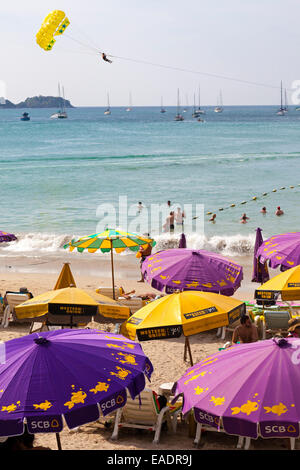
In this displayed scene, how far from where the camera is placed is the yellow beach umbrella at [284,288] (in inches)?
404

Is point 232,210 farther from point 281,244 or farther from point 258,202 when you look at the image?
point 281,244

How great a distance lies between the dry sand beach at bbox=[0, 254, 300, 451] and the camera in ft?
25.6

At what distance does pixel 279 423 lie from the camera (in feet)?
18.4

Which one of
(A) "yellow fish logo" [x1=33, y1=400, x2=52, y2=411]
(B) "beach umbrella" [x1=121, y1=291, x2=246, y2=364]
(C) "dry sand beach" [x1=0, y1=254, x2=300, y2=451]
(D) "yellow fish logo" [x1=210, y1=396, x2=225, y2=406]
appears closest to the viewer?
(A) "yellow fish logo" [x1=33, y1=400, x2=52, y2=411]

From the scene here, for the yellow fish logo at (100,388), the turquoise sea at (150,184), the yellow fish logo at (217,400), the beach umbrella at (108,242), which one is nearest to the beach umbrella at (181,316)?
the yellow fish logo at (100,388)

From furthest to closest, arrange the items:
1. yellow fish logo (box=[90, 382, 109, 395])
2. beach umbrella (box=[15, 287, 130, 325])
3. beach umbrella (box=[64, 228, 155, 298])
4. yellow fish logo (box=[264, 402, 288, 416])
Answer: beach umbrella (box=[64, 228, 155, 298]) < beach umbrella (box=[15, 287, 130, 325]) < yellow fish logo (box=[90, 382, 109, 395]) < yellow fish logo (box=[264, 402, 288, 416])

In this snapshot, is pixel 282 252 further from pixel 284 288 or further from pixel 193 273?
pixel 193 273

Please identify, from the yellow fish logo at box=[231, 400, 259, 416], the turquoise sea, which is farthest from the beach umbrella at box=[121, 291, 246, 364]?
the turquoise sea

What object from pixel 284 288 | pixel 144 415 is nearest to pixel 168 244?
pixel 284 288

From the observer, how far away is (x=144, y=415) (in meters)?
8.09

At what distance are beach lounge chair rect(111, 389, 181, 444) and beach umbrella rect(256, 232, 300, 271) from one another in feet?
15.2

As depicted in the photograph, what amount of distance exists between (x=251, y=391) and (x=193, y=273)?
5154 mm

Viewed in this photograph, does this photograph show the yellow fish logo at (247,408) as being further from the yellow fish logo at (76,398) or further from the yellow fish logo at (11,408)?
the yellow fish logo at (11,408)

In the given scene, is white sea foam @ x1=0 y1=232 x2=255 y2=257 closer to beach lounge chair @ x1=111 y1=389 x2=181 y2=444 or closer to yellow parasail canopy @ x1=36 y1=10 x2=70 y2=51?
yellow parasail canopy @ x1=36 y1=10 x2=70 y2=51
